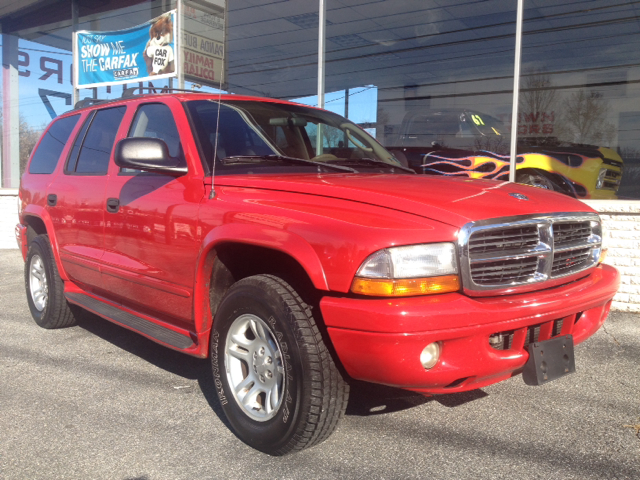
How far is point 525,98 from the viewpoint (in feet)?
24.5

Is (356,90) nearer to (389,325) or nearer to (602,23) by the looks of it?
(602,23)

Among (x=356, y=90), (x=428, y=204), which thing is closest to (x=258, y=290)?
(x=428, y=204)

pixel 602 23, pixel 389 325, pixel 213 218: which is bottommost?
pixel 389 325

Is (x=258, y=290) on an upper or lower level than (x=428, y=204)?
lower

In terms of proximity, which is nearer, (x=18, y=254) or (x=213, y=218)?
(x=213, y=218)

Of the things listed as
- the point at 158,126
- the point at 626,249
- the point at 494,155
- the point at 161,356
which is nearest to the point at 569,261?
the point at 158,126

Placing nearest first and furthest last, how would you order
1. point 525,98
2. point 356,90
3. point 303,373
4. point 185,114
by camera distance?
point 303,373, point 185,114, point 525,98, point 356,90

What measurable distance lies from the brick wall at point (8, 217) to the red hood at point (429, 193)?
32.3ft

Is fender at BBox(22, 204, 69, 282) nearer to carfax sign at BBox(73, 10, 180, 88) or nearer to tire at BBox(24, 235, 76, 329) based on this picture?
tire at BBox(24, 235, 76, 329)

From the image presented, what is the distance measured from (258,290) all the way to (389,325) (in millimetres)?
697

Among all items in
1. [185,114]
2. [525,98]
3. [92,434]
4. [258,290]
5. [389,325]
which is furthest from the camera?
[525,98]

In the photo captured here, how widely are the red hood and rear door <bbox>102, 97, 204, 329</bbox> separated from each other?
0.33 metres

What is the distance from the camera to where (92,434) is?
301cm

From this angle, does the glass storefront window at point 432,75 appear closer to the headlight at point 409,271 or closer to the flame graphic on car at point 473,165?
the flame graphic on car at point 473,165
